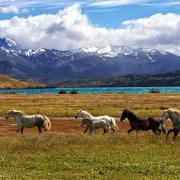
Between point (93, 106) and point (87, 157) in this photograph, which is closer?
point (87, 157)

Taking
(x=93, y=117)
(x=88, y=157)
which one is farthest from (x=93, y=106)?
(x=88, y=157)

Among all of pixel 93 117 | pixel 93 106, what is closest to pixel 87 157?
pixel 93 117

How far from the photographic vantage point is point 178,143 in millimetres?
27031

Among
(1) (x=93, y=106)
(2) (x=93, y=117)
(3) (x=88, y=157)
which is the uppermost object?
(1) (x=93, y=106)

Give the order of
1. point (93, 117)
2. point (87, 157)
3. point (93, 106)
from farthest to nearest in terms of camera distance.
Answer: point (93, 106)
point (93, 117)
point (87, 157)

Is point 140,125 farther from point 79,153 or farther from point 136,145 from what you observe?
point 79,153

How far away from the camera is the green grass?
755 inches

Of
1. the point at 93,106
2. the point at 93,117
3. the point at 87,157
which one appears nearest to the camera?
the point at 87,157

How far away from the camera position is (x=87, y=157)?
22.9 m


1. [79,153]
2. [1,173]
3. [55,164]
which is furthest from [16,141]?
[1,173]

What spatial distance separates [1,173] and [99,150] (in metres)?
7.16

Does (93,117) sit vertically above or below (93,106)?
below

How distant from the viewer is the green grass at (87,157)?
1919cm

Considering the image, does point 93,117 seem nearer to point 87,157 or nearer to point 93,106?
point 87,157
